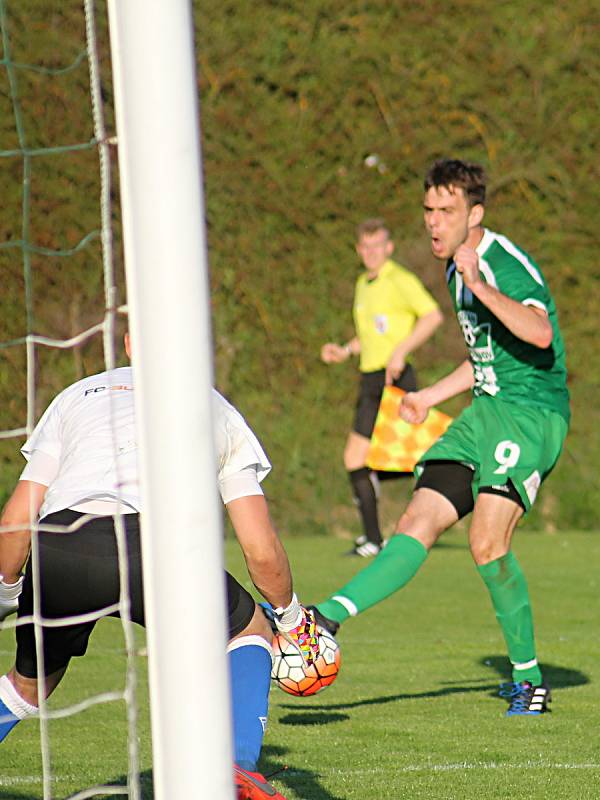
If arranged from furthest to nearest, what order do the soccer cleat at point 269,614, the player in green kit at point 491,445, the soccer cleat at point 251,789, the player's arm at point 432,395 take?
the player's arm at point 432,395, the player in green kit at point 491,445, the soccer cleat at point 269,614, the soccer cleat at point 251,789

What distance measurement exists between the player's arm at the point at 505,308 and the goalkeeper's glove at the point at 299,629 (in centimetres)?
153

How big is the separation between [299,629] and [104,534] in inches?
22.1

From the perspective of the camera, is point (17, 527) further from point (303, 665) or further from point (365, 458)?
point (365, 458)

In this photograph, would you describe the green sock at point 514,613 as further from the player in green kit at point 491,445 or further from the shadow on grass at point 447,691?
the shadow on grass at point 447,691

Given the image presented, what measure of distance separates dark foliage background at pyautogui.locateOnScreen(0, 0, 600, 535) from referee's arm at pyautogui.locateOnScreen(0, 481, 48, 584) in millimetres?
8379

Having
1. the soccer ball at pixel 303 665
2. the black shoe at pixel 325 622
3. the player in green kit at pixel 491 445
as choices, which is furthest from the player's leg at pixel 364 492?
the soccer ball at pixel 303 665

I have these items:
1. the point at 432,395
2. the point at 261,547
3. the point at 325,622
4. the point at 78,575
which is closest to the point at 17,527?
the point at 78,575

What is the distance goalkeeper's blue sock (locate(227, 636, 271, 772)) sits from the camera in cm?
332

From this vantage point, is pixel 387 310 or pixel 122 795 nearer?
pixel 122 795

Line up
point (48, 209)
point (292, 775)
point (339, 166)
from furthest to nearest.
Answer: point (339, 166), point (48, 209), point (292, 775)

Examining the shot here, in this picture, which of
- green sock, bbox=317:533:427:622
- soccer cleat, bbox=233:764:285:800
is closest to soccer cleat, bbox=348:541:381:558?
green sock, bbox=317:533:427:622

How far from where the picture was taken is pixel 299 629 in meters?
3.63

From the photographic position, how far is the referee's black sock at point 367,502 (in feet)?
32.2

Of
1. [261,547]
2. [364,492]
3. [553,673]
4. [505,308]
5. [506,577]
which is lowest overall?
[553,673]
